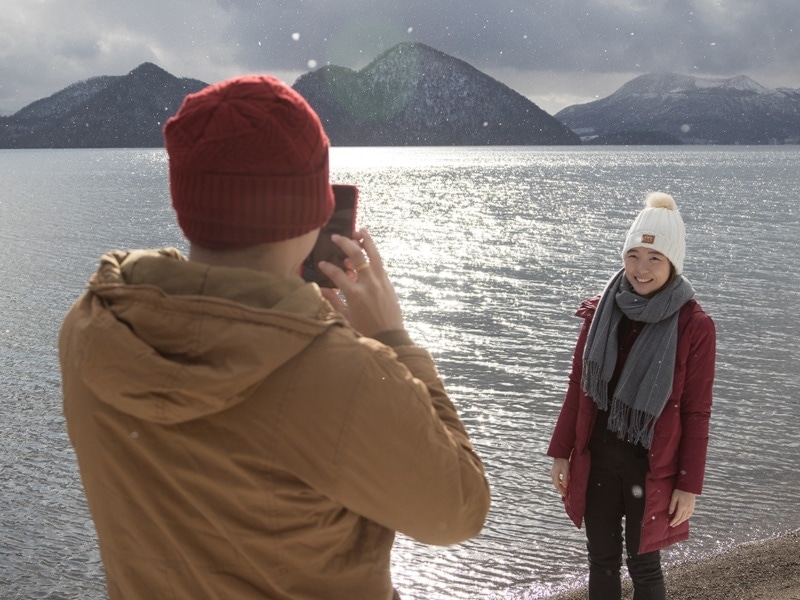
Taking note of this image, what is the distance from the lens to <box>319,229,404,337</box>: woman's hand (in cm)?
164

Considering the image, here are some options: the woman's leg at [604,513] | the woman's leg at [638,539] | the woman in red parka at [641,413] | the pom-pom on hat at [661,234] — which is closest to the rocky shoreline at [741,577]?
the woman's leg at [638,539]

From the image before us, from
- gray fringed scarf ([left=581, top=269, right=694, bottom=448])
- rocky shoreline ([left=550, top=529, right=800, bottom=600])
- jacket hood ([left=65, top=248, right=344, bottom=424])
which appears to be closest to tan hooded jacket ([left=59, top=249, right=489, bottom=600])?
jacket hood ([left=65, top=248, right=344, bottom=424])

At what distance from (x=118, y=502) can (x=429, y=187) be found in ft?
261

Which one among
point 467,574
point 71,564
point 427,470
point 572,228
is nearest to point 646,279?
point 427,470

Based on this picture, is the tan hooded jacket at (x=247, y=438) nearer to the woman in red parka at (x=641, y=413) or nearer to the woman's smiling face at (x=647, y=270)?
the woman in red parka at (x=641, y=413)

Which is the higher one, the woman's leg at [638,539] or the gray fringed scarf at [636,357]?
the gray fringed scarf at [636,357]

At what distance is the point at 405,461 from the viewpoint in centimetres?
138

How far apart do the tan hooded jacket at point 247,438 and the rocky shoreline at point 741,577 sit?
519 cm

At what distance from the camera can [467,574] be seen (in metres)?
7.48

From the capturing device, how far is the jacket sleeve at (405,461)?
1.36 metres

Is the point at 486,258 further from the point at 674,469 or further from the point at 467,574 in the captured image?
the point at 674,469

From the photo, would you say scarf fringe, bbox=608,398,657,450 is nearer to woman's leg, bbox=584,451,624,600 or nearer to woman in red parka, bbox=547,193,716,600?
woman in red parka, bbox=547,193,716,600

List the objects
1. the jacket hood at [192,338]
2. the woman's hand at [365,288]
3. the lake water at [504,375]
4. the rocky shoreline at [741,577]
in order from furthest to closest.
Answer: the lake water at [504,375] < the rocky shoreline at [741,577] < the woman's hand at [365,288] < the jacket hood at [192,338]

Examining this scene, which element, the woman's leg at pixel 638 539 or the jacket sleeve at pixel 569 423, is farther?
the jacket sleeve at pixel 569 423
